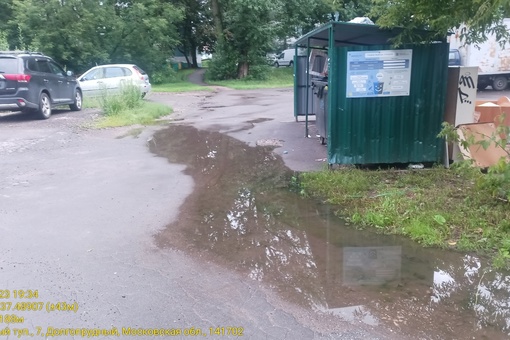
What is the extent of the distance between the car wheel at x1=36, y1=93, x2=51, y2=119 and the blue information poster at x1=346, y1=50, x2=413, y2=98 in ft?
33.5

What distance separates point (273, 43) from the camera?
3366 centimetres

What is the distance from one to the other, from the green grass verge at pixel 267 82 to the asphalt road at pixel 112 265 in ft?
67.3

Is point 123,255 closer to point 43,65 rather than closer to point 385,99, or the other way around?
point 385,99

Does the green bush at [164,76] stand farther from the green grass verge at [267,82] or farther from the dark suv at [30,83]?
the dark suv at [30,83]

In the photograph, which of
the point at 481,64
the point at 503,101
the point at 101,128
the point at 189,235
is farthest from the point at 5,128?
the point at 481,64

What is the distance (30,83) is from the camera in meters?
13.4

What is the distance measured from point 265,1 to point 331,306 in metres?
27.6

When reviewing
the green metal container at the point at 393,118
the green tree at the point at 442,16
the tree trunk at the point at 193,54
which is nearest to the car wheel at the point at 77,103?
the green metal container at the point at 393,118

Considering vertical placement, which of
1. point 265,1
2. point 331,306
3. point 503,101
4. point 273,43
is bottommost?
point 331,306

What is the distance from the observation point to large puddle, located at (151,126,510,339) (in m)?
3.81

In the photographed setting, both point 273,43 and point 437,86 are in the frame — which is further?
point 273,43

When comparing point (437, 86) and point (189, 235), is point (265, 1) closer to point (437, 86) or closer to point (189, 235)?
point (437, 86)

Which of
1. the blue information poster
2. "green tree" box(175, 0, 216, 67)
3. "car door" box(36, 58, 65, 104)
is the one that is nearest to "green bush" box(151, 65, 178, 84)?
"green tree" box(175, 0, 216, 67)

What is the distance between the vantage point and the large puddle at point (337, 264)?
3.81 meters
